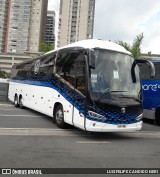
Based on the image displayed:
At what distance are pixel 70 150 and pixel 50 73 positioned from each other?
5.63m

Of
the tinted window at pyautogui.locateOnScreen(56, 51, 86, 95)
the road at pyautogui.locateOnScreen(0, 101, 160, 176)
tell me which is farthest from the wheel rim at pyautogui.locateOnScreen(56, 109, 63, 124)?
the tinted window at pyautogui.locateOnScreen(56, 51, 86, 95)

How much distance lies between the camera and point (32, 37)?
136 m

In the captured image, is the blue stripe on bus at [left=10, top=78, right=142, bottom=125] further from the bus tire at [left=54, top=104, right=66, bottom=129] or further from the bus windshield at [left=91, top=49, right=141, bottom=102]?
the bus tire at [left=54, top=104, right=66, bottom=129]

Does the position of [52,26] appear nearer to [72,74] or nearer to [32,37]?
[32,37]

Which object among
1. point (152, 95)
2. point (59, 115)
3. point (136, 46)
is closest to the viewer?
point (59, 115)

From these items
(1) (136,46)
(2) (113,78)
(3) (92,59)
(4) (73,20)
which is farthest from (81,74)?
(4) (73,20)

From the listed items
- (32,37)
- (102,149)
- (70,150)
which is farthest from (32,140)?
(32,37)

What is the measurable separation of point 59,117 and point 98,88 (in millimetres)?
2691

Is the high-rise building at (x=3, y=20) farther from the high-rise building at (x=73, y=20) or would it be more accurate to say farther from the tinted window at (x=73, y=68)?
the tinted window at (x=73, y=68)

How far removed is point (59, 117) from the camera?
11.0 metres

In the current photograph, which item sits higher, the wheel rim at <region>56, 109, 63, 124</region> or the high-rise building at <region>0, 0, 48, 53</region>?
the high-rise building at <region>0, 0, 48, 53</region>

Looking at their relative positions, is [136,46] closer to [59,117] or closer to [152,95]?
[152,95]

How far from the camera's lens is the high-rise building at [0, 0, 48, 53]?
134 metres

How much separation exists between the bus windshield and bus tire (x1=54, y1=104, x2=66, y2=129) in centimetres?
234
